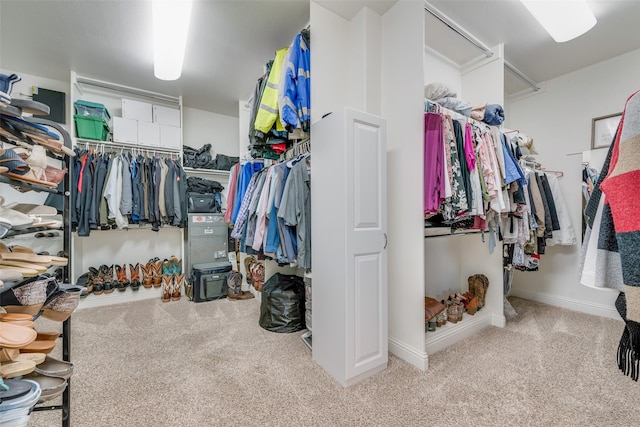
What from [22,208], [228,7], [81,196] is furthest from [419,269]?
A: [81,196]

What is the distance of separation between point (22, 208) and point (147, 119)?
2.60 meters

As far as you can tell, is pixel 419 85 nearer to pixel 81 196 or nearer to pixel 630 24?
pixel 630 24

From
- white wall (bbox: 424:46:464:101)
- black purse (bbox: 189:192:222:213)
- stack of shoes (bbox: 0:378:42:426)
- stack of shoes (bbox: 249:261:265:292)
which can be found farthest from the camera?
black purse (bbox: 189:192:222:213)

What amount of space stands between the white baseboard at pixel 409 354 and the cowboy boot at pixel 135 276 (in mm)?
2948

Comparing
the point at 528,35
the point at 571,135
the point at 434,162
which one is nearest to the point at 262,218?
the point at 434,162

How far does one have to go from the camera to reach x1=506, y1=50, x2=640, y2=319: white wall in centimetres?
259

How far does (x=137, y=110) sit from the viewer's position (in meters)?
3.14

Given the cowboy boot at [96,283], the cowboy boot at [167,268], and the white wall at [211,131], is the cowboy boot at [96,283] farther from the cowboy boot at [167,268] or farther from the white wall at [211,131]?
the white wall at [211,131]

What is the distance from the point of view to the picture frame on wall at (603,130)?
2604mm

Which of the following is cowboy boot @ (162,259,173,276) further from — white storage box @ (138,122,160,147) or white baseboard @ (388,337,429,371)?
white baseboard @ (388,337,429,371)

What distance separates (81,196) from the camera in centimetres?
269

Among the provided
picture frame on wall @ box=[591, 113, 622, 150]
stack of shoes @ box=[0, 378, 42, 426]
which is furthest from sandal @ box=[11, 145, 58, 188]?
picture frame on wall @ box=[591, 113, 622, 150]

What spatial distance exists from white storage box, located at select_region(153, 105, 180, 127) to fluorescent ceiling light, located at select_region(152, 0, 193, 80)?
108cm

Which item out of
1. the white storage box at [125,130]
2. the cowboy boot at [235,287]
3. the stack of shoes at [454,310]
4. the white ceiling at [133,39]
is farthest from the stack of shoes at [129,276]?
the stack of shoes at [454,310]
